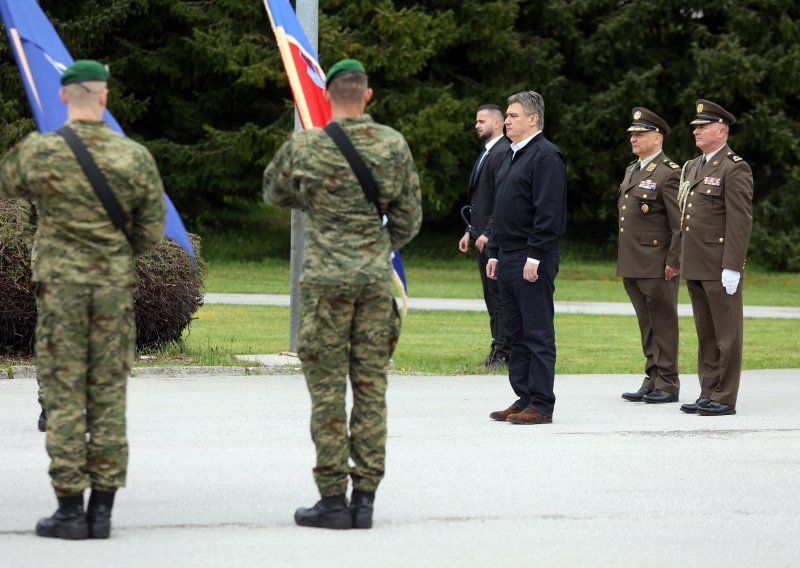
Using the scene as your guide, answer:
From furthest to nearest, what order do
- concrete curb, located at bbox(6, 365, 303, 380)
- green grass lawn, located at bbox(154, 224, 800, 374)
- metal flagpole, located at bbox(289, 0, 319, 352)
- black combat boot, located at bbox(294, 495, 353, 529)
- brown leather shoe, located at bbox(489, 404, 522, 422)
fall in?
green grass lawn, located at bbox(154, 224, 800, 374) < metal flagpole, located at bbox(289, 0, 319, 352) < concrete curb, located at bbox(6, 365, 303, 380) < brown leather shoe, located at bbox(489, 404, 522, 422) < black combat boot, located at bbox(294, 495, 353, 529)

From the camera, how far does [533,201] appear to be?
9344 mm

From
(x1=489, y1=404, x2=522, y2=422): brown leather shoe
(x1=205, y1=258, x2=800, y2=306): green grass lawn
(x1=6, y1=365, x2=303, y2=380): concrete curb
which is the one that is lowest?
(x1=205, y1=258, x2=800, y2=306): green grass lawn

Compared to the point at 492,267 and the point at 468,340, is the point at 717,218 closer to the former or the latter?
the point at 492,267

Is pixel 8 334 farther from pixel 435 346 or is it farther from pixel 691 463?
pixel 691 463

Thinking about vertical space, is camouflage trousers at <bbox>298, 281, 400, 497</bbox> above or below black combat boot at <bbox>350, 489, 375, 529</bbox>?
above

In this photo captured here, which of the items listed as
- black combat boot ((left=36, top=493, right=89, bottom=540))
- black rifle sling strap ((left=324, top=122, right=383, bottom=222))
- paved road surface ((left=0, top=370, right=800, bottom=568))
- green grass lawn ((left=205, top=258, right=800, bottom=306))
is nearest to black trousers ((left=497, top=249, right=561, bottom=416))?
paved road surface ((left=0, top=370, right=800, bottom=568))

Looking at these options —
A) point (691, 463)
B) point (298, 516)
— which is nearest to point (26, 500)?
point (298, 516)

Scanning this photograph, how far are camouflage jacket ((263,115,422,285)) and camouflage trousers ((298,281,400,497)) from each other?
97 millimetres

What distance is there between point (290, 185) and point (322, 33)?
25501 millimetres

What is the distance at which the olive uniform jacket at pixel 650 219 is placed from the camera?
10711 millimetres

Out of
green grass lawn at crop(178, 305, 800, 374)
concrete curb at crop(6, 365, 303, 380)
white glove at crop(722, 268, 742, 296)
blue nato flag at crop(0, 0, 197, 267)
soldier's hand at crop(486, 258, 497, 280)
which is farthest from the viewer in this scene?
green grass lawn at crop(178, 305, 800, 374)

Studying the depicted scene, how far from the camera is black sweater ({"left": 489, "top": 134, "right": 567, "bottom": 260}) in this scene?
9250 millimetres

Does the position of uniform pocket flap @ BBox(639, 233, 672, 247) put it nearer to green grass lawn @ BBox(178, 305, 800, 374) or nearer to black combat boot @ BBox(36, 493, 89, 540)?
green grass lawn @ BBox(178, 305, 800, 374)

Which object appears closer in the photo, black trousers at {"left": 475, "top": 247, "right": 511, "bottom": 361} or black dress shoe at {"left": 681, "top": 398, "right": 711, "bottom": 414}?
black dress shoe at {"left": 681, "top": 398, "right": 711, "bottom": 414}
